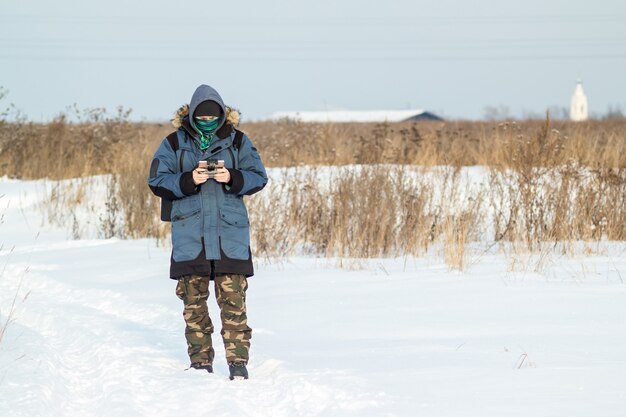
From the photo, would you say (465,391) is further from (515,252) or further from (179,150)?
(515,252)

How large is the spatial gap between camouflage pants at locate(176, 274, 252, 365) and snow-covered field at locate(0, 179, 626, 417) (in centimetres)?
16

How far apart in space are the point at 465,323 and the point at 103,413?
294cm

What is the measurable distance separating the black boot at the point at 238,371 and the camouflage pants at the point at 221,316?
0.02m

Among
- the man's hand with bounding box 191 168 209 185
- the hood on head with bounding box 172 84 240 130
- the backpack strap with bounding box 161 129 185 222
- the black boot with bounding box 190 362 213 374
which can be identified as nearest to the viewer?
the man's hand with bounding box 191 168 209 185

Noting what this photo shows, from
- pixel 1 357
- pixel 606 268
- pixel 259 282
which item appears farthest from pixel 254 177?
pixel 606 268

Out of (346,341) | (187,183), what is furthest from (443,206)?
(187,183)

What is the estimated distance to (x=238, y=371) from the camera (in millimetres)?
5621

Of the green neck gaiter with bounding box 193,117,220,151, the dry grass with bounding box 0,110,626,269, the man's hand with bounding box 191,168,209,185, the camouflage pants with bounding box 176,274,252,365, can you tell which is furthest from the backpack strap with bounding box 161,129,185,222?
the dry grass with bounding box 0,110,626,269

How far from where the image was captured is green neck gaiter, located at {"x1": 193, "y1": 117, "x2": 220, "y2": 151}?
221 inches

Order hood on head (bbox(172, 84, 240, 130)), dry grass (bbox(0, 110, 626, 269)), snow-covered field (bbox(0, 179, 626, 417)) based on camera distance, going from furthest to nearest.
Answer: dry grass (bbox(0, 110, 626, 269)), hood on head (bbox(172, 84, 240, 130)), snow-covered field (bbox(0, 179, 626, 417))

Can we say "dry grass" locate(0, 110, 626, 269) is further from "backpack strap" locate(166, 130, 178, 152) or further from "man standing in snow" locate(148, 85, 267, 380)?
"backpack strap" locate(166, 130, 178, 152)

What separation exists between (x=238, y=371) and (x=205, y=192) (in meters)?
1.04

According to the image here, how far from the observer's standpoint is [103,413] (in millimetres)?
4953

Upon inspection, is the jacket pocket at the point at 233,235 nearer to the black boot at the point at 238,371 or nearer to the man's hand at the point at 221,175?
the man's hand at the point at 221,175
